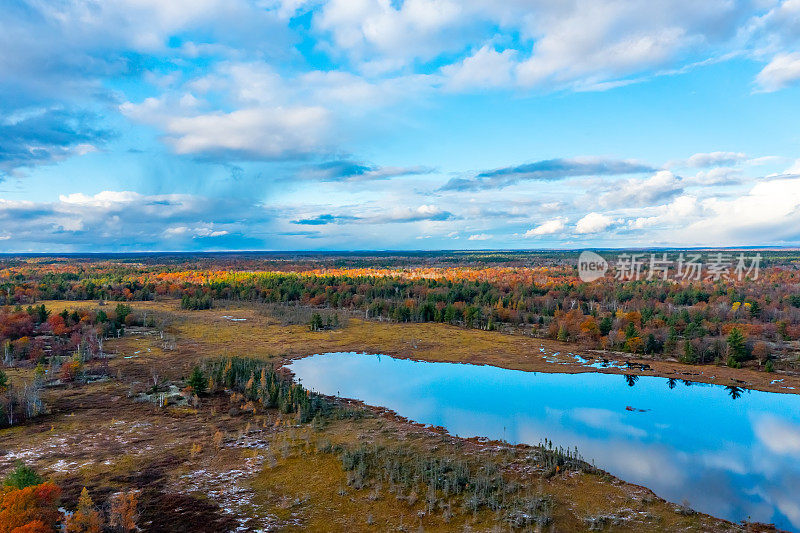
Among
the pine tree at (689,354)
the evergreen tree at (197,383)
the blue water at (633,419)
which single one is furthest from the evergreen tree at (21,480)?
the pine tree at (689,354)

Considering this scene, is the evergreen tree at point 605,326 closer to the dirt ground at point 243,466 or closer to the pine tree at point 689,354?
the pine tree at point 689,354

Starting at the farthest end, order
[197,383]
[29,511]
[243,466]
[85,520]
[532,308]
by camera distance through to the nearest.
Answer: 1. [532,308]
2. [197,383]
3. [243,466]
4. [85,520]
5. [29,511]

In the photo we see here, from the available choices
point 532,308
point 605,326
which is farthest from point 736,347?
point 532,308

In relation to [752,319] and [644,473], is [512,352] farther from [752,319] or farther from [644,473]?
[752,319]

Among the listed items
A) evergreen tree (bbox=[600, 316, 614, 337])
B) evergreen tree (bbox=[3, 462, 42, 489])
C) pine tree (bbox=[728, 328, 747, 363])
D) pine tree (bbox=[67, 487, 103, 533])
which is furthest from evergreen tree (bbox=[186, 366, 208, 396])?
pine tree (bbox=[728, 328, 747, 363])

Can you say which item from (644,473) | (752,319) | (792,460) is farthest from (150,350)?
(752,319)

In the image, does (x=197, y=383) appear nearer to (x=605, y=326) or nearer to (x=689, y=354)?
(x=605, y=326)
